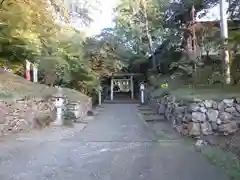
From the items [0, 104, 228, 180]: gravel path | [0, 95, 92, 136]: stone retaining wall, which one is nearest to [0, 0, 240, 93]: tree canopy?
[0, 95, 92, 136]: stone retaining wall

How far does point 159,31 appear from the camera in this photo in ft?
84.0

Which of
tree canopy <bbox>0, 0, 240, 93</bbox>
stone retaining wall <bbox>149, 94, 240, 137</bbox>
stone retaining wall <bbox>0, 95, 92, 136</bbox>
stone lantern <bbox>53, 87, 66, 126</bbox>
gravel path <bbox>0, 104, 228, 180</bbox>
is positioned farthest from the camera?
stone lantern <bbox>53, 87, 66, 126</bbox>

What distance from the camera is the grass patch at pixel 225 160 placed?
473cm

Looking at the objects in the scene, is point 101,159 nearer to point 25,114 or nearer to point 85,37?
point 25,114

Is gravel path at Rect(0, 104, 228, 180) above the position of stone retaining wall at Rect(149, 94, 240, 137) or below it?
below

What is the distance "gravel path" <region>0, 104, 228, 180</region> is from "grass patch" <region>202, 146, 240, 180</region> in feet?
0.42

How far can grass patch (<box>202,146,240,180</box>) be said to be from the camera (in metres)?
4.73

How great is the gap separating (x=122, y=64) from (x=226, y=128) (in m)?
17.5

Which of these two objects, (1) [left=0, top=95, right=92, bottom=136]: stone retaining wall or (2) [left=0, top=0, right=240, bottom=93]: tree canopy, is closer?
(1) [left=0, top=95, right=92, bottom=136]: stone retaining wall

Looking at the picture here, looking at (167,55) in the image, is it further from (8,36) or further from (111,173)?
(111,173)

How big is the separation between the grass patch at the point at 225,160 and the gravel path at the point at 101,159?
0.13 metres

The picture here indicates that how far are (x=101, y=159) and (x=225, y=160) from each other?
6.60ft

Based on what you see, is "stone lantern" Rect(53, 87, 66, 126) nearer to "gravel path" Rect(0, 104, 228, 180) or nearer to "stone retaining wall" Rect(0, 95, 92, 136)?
"stone retaining wall" Rect(0, 95, 92, 136)

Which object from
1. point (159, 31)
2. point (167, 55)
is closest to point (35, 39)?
point (167, 55)
